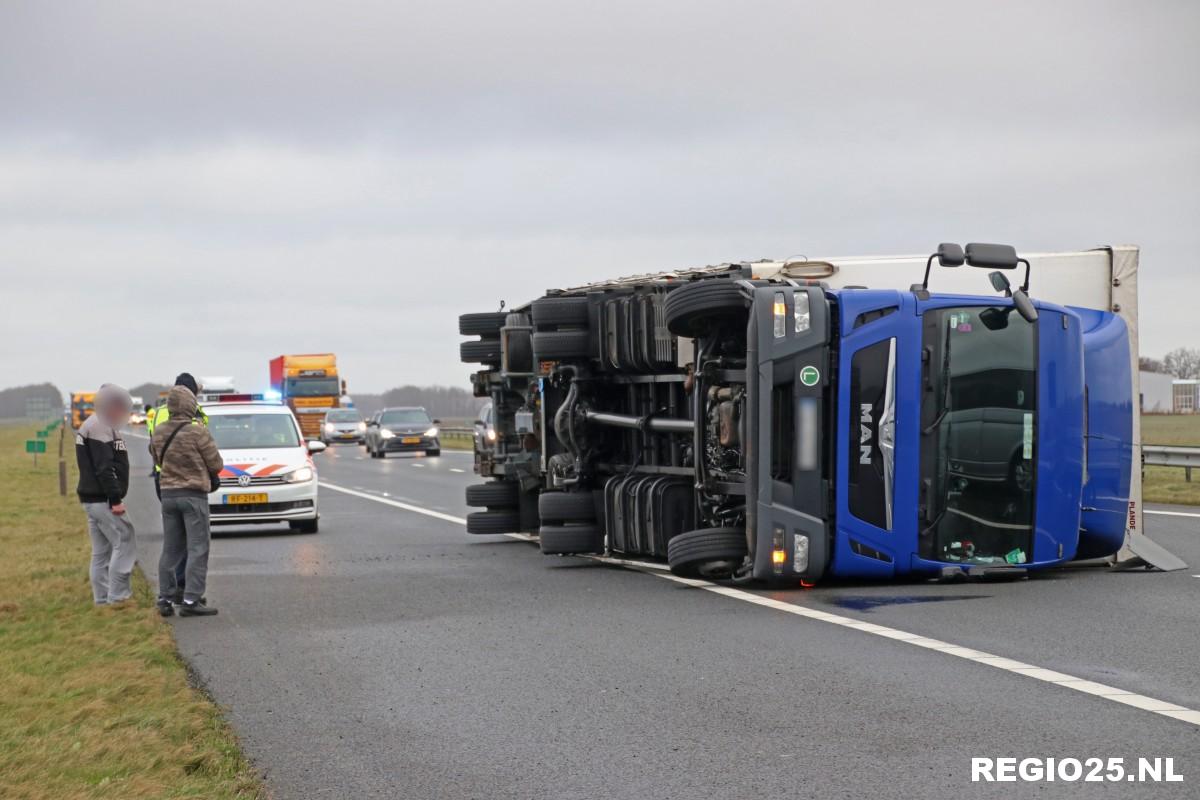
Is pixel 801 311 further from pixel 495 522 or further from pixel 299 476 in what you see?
pixel 299 476

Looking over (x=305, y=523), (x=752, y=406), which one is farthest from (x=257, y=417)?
(x=752, y=406)

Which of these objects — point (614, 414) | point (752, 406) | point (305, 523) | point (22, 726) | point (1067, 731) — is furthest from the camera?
point (305, 523)

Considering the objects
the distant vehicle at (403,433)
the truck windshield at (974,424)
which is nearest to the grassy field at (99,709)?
the truck windshield at (974,424)

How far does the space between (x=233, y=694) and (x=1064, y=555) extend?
6713 millimetres

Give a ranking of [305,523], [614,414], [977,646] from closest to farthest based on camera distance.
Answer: [977,646] < [614,414] < [305,523]

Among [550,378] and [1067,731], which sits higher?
[550,378]

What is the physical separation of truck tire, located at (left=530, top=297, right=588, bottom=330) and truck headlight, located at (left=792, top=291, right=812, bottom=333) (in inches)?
146

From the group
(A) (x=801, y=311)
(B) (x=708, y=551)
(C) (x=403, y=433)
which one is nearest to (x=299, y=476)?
(B) (x=708, y=551)

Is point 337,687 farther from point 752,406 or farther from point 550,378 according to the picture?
point 550,378

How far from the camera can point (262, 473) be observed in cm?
2123

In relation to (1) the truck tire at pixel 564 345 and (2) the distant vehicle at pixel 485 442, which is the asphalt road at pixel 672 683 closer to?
(1) the truck tire at pixel 564 345

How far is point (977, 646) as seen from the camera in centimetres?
957

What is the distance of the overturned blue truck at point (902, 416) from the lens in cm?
1205

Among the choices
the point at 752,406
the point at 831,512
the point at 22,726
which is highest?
the point at 752,406
